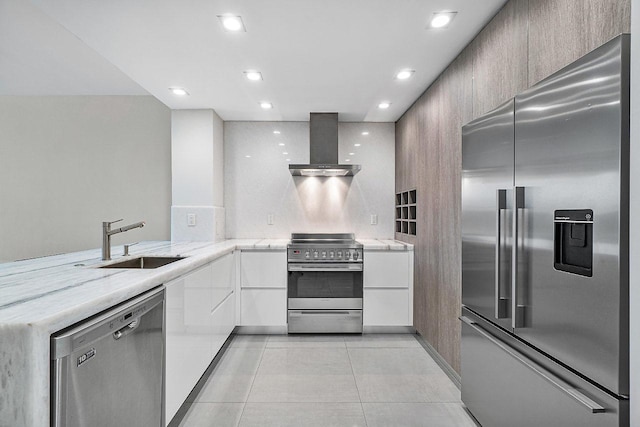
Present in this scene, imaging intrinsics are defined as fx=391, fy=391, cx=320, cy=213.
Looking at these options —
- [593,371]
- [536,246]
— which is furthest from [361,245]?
[593,371]

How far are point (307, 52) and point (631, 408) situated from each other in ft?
7.93

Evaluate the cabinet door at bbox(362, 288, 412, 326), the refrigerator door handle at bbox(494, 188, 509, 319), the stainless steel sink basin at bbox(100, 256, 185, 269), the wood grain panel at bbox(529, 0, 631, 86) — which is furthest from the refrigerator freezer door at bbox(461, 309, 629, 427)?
the stainless steel sink basin at bbox(100, 256, 185, 269)

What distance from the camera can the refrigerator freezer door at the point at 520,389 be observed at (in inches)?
48.4

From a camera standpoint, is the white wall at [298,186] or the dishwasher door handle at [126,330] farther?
the white wall at [298,186]

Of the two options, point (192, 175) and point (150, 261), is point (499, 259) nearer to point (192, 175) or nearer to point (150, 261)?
point (150, 261)

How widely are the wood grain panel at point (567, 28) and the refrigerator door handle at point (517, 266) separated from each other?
1.76 ft

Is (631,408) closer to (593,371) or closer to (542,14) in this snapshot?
(593,371)

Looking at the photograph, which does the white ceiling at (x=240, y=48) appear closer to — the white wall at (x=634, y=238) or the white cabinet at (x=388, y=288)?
the white wall at (x=634, y=238)

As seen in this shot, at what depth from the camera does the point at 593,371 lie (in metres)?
1.23

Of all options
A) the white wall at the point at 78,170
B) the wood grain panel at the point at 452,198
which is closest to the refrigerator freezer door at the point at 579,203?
the wood grain panel at the point at 452,198

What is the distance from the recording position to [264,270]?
3.88 metres

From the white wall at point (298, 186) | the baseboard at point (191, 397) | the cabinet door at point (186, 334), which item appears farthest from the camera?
the white wall at point (298, 186)

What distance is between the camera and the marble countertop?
3.54 ft

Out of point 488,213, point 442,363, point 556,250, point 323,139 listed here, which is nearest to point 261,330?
point 442,363
